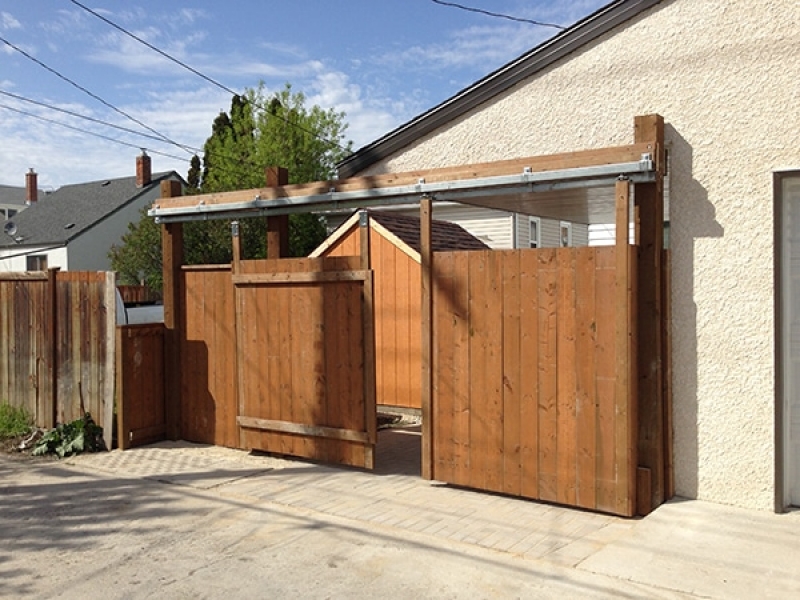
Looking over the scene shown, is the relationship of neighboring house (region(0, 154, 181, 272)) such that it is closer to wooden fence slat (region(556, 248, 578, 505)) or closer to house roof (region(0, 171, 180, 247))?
house roof (region(0, 171, 180, 247))

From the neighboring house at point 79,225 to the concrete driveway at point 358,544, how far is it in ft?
78.3

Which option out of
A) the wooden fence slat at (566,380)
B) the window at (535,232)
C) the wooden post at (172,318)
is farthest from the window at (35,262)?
the wooden fence slat at (566,380)

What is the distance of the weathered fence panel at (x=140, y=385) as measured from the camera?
7652 millimetres

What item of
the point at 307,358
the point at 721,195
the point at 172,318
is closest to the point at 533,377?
the point at 721,195

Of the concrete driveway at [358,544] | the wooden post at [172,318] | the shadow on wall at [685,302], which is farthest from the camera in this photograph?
the wooden post at [172,318]

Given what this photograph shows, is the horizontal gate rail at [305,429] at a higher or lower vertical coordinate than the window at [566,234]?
lower

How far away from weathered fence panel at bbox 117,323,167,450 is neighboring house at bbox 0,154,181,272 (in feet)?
69.9

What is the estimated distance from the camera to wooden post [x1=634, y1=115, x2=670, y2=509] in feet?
17.1

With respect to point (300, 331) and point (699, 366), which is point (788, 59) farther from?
point (300, 331)

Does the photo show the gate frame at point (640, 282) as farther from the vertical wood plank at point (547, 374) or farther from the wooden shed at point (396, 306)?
the wooden shed at point (396, 306)

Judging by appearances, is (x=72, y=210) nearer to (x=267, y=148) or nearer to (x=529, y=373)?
(x=267, y=148)

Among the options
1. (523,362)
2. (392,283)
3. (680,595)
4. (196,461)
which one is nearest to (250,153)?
(392,283)

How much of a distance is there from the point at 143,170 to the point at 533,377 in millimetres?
28774

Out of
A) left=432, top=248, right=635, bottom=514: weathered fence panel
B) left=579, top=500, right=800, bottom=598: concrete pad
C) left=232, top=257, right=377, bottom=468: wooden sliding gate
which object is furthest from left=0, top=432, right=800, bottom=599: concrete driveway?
left=232, top=257, right=377, bottom=468: wooden sliding gate
